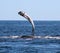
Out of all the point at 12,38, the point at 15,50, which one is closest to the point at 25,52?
the point at 15,50

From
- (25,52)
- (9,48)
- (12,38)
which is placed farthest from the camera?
(12,38)

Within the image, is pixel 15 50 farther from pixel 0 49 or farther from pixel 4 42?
pixel 4 42

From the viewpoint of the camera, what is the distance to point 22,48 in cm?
Result: 4091

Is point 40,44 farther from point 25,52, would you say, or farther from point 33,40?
point 25,52

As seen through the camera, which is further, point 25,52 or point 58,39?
point 58,39

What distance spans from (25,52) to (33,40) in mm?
8686

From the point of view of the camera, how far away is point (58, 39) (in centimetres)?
4378

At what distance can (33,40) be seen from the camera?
46.4m

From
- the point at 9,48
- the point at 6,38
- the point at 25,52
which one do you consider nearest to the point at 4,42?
the point at 6,38

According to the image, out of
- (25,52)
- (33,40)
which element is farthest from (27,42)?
(25,52)

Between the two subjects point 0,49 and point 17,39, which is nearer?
point 0,49

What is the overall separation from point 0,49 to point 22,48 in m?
2.11

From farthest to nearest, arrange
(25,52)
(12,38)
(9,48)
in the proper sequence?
1. (12,38)
2. (9,48)
3. (25,52)

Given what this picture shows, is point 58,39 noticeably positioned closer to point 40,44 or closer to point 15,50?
point 40,44
